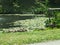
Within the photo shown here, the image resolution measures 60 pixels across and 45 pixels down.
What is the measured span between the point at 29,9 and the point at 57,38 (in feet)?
66.9

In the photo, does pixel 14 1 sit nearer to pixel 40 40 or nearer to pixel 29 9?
pixel 29 9

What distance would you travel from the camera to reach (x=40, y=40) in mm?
10523

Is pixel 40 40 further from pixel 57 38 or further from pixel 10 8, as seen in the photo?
pixel 10 8

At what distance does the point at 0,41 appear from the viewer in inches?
392

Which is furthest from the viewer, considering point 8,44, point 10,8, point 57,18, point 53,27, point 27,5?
point 27,5

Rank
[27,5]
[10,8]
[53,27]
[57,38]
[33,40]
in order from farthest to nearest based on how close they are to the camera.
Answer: [27,5]
[10,8]
[53,27]
[57,38]
[33,40]

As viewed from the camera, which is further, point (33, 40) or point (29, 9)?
point (29, 9)

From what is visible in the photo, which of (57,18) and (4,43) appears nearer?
(4,43)

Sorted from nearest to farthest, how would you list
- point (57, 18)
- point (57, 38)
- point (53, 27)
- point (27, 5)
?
1. point (57, 38)
2. point (53, 27)
3. point (57, 18)
4. point (27, 5)

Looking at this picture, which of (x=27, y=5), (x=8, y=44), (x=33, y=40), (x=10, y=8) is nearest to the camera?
→ (x=8, y=44)

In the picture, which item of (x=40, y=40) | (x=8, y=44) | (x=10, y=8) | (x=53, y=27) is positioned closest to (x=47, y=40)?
(x=40, y=40)

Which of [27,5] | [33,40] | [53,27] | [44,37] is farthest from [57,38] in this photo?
[27,5]

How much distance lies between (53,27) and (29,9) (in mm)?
15922

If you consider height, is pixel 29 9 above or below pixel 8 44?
below
